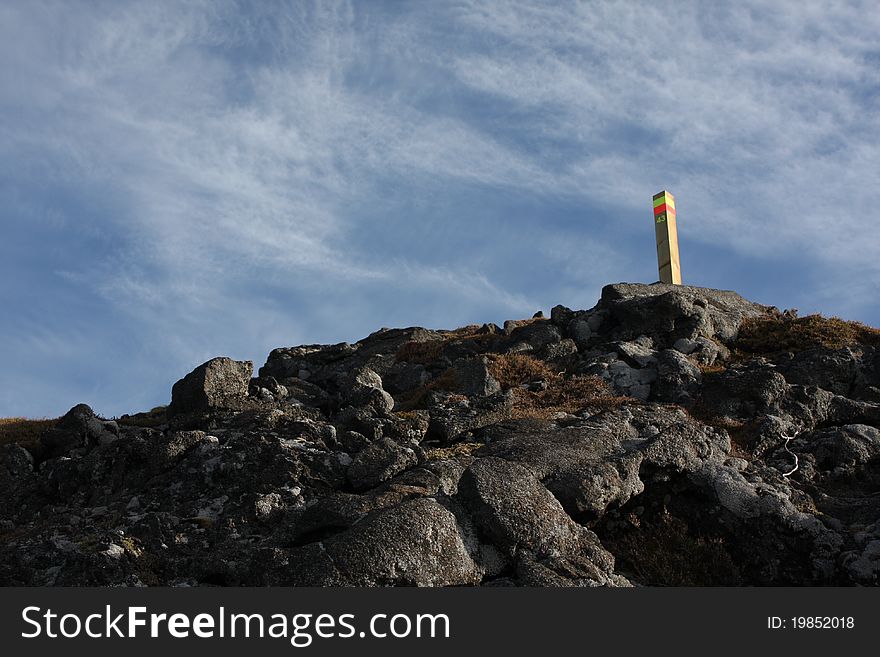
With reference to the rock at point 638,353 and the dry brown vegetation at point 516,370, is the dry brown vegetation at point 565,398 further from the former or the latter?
the rock at point 638,353

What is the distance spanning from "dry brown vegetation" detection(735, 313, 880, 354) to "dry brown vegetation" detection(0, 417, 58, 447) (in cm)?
2535

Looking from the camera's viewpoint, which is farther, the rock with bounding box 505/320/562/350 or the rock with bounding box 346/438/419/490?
the rock with bounding box 505/320/562/350

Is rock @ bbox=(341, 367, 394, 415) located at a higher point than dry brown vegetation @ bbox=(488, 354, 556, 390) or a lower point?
lower

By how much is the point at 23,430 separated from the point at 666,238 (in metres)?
31.7

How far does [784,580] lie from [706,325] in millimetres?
19874

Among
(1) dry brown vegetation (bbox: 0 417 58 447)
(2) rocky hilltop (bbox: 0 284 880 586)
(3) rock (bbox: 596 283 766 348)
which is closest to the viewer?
(2) rocky hilltop (bbox: 0 284 880 586)

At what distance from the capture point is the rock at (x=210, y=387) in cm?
2402

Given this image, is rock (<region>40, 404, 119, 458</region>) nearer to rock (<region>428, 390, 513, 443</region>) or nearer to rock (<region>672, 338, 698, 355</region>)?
rock (<region>428, 390, 513, 443</region>)

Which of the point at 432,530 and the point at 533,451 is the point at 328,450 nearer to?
the point at 533,451

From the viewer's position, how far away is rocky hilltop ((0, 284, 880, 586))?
14312mm

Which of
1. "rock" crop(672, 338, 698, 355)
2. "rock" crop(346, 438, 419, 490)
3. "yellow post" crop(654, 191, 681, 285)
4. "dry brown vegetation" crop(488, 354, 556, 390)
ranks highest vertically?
"yellow post" crop(654, 191, 681, 285)

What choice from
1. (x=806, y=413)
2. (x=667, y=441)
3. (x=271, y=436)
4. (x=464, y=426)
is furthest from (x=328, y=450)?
(x=806, y=413)

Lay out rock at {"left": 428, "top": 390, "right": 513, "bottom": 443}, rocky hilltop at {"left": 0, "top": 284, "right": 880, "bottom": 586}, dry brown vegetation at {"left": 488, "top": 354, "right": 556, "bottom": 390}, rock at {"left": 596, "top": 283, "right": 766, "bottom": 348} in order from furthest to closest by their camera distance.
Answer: rock at {"left": 596, "top": 283, "right": 766, "bottom": 348}, dry brown vegetation at {"left": 488, "top": 354, "right": 556, "bottom": 390}, rock at {"left": 428, "top": 390, "right": 513, "bottom": 443}, rocky hilltop at {"left": 0, "top": 284, "right": 880, "bottom": 586}

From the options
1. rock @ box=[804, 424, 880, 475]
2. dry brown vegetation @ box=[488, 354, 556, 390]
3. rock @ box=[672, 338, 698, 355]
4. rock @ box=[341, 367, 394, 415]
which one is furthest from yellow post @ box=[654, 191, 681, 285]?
rock @ box=[804, 424, 880, 475]
